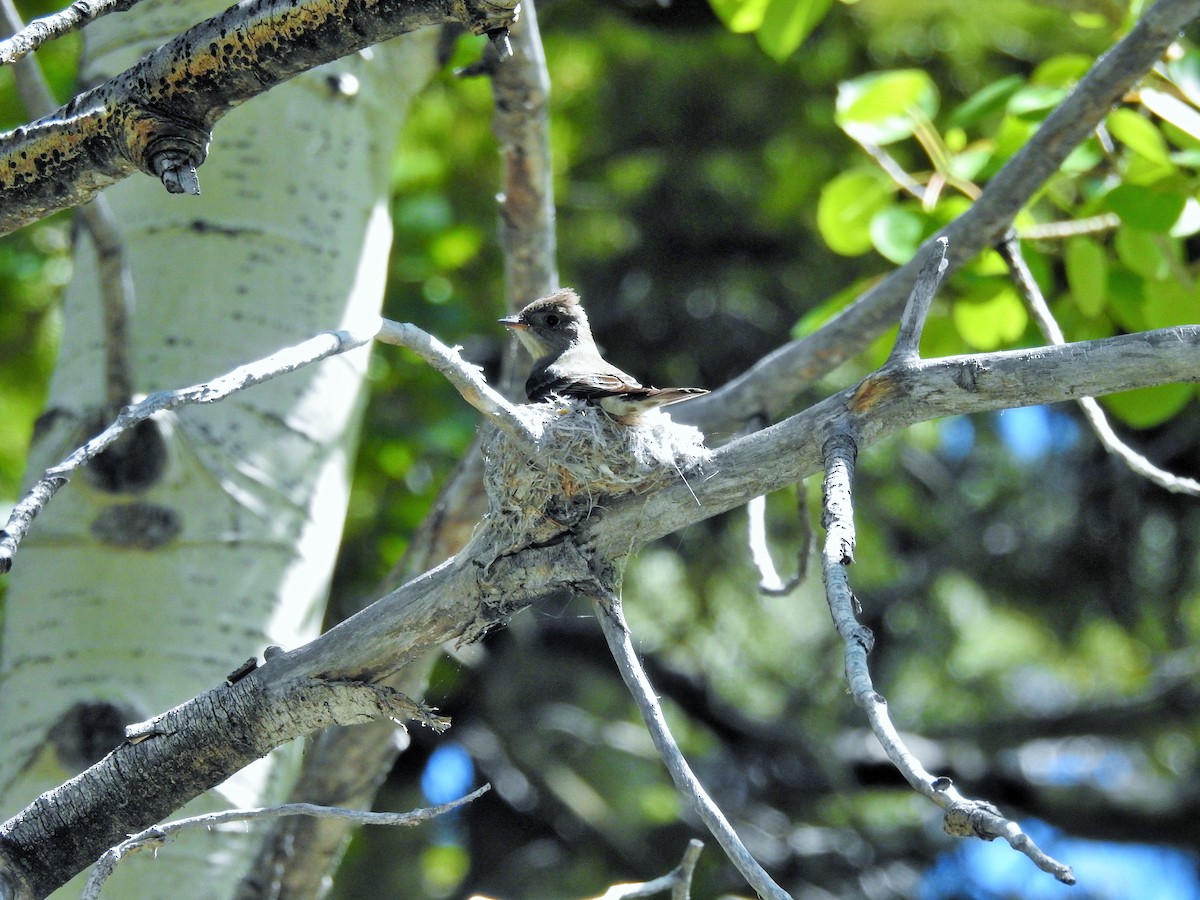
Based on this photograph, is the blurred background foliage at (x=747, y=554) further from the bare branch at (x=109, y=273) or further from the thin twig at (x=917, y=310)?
the thin twig at (x=917, y=310)

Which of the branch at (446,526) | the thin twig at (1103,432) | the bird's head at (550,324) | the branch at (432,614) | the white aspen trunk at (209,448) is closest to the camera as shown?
the branch at (432,614)

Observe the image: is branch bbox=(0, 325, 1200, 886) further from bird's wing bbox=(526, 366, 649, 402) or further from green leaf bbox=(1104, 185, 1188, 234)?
green leaf bbox=(1104, 185, 1188, 234)

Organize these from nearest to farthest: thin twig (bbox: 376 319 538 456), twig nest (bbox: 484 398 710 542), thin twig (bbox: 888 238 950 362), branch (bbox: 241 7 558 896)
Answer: thin twig (bbox: 376 319 538 456), thin twig (bbox: 888 238 950 362), twig nest (bbox: 484 398 710 542), branch (bbox: 241 7 558 896)

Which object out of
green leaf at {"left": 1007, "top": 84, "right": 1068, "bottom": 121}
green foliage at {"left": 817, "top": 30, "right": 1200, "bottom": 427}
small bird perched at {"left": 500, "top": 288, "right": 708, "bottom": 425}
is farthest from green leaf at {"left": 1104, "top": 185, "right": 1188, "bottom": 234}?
small bird perched at {"left": 500, "top": 288, "right": 708, "bottom": 425}

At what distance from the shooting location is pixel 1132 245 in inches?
143

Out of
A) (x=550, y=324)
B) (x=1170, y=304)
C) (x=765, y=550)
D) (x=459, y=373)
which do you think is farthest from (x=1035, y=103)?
(x=459, y=373)

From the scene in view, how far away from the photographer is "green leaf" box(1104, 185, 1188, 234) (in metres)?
3.37

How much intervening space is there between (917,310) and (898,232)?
5.34ft

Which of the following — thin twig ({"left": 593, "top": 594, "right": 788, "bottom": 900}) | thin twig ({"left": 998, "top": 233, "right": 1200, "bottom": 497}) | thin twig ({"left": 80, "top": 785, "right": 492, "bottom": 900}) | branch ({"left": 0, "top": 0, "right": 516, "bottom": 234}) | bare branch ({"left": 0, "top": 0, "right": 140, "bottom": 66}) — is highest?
bare branch ({"left": 0, "top": 0, "right": 140, "bottom": 66})

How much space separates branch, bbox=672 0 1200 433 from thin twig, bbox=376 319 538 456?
1.34 m

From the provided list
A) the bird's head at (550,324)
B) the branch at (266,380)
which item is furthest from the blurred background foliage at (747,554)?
the branch at (266,380)

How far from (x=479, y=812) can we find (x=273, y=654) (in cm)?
511

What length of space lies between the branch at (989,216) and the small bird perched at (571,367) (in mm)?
229

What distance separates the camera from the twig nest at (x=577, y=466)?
255cm
